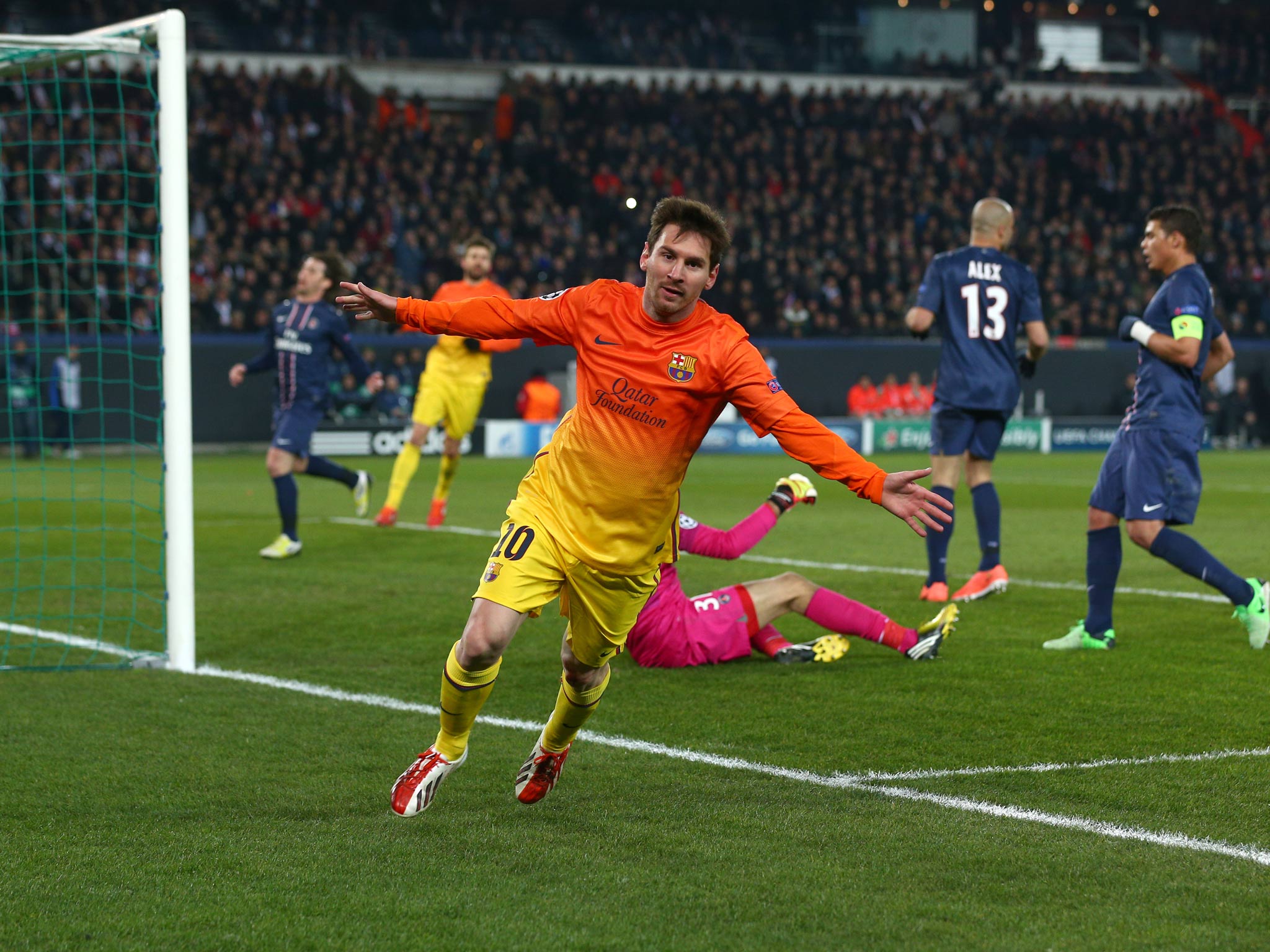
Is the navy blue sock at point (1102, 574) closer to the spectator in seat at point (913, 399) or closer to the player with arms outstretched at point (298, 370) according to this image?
the player with arms outstretched at point (298, 370)

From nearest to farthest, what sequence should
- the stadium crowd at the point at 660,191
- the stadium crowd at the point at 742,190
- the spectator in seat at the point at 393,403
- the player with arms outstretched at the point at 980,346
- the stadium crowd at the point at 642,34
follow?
1. the player with arms outstretched at the point at 980,346
2. the spectator in seat at the point at 393,403
3. the stadium crowd at the point at 660,191
4. the stadium crowd at the point at 742,190
5. the stadium crowd at the point at 642,34

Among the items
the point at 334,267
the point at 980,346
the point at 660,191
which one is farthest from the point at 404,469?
the point at 660,191

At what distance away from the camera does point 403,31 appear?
3612 centimetres

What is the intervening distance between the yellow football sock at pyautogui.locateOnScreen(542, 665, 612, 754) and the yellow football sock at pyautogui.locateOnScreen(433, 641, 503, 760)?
0.25m

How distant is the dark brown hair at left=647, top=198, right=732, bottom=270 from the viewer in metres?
4.25

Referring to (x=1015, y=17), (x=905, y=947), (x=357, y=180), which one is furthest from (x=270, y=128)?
(x=905, y=947)

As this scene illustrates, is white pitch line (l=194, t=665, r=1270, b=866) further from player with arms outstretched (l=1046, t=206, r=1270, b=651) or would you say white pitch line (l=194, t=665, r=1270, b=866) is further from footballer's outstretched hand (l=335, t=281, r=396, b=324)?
player with arms outstretched (l=1046, t=206, r=1270, b=651)

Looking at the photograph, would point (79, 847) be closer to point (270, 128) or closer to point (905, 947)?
point (905, 947)

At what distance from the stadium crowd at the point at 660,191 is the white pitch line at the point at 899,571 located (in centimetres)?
1625

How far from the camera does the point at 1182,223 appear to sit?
A: 22.1 ft

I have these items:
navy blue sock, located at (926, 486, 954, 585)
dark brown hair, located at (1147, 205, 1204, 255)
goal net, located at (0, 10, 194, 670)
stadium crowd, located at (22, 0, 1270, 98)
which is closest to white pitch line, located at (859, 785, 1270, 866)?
dark brown hair, located at (1147, 205, 1204, 255)

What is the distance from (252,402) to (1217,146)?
82.4 ft

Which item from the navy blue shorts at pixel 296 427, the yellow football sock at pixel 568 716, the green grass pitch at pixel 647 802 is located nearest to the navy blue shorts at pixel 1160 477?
the green grass pitch at pixel 647 802

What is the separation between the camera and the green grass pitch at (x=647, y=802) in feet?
10.9
